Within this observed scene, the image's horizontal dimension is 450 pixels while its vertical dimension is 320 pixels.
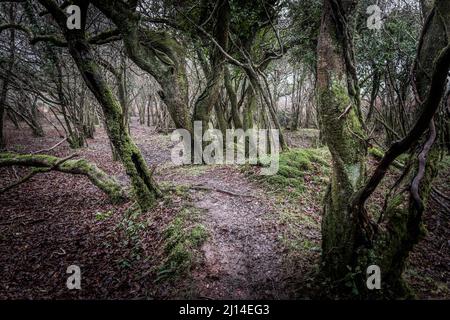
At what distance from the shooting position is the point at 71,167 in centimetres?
828

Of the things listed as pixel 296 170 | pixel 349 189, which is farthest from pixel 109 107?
pixel 296 170

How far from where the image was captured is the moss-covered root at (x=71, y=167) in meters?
8.04

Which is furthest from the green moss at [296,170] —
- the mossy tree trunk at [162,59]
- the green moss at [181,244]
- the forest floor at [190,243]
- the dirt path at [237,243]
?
the mossy tree trunk at [162,59]

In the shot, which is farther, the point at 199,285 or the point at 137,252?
the point at 137,252

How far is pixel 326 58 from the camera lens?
12.8 ft

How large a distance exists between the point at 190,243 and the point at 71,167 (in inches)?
208

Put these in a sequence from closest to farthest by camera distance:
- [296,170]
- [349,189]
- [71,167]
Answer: [349,189]
[71,167]
[296,170]

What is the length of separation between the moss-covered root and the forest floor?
42 centimetres

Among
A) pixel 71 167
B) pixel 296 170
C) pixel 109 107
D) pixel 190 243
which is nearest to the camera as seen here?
pixel 190 243

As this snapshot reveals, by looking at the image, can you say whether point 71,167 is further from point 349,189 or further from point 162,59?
point 349,189

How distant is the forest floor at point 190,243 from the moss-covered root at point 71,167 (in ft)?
1.37
